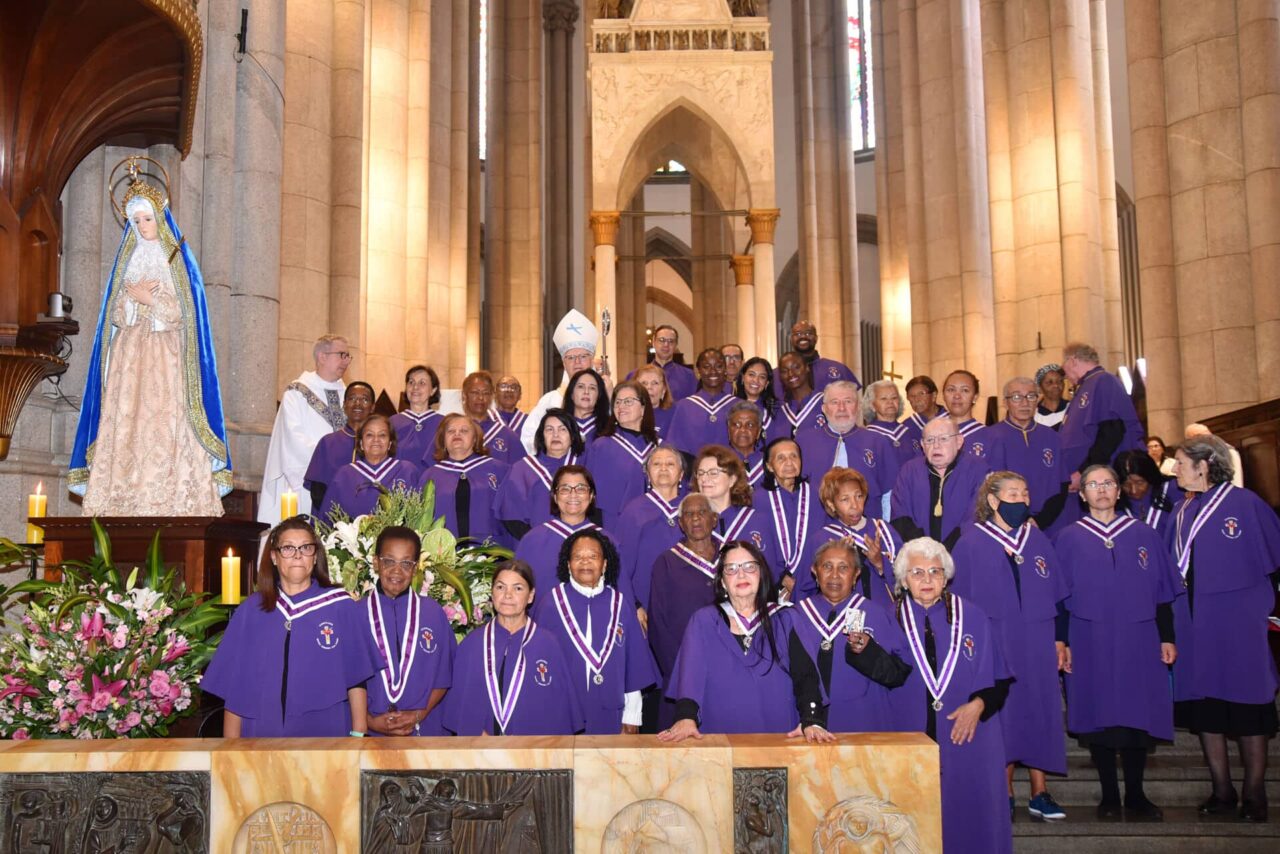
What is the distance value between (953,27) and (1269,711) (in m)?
14.2

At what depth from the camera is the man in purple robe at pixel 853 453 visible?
26.9ft

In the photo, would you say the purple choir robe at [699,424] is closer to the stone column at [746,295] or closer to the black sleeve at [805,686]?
the black sleeve at [805,686]

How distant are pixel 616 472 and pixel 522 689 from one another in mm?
2415

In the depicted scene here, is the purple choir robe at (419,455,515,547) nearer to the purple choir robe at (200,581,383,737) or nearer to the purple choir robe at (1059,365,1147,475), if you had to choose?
the purple choir robe at (200,581,383,737)

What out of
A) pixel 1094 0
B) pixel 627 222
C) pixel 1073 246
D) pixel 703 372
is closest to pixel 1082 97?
pixel 1073 246

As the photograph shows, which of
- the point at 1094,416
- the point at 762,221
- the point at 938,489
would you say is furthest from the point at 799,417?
the point at 762,221

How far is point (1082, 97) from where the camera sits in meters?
15.2

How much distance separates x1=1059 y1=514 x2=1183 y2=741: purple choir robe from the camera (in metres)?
6.42

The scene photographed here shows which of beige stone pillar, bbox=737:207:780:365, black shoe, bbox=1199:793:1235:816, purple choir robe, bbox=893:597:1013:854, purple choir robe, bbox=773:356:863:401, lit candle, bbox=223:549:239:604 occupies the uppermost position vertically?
beige stone pillar, bbox=737:207:780:365

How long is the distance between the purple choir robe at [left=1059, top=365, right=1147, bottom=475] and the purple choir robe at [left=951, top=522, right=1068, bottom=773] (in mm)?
2485

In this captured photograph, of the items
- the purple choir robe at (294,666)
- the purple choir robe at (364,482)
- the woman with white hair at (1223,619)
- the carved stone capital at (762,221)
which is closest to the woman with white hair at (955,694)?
the woman with white hair at (1223,619)

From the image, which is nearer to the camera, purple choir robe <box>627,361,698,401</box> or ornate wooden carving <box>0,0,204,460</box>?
ornate wooden carving <box>0,0,204,460</box>

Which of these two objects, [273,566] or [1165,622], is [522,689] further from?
[1165,622]


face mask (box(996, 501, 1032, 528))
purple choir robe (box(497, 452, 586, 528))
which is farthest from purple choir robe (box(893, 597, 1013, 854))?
purple choir robe (box(497, 452, 586, 528))
